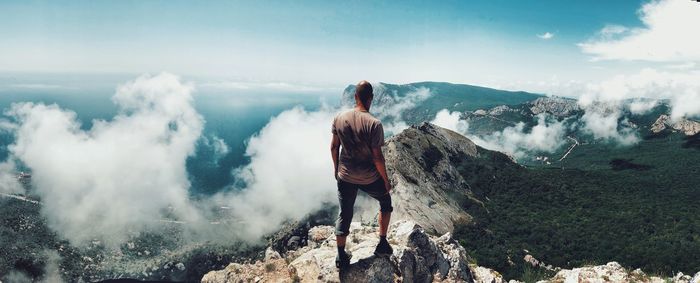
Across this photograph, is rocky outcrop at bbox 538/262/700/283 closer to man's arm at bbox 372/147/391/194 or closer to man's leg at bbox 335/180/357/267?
man's leg at bbox 335/180/357/267

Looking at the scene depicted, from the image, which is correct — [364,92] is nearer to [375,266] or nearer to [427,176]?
[375,266]

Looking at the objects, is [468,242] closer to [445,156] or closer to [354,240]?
[445,156]

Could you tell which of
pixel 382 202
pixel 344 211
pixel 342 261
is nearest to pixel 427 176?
pixel 342 261

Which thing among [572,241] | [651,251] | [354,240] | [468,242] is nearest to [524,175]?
[572,241]

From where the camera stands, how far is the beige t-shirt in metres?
12.1

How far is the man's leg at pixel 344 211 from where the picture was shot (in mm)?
13531

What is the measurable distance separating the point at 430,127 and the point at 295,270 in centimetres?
17525

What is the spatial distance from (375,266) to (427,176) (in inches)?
5342

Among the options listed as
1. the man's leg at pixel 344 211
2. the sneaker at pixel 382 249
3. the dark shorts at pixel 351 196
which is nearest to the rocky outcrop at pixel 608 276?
the sneaker at pixel 382 249

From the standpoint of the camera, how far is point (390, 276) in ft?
51.4

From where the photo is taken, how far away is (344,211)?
545 inches

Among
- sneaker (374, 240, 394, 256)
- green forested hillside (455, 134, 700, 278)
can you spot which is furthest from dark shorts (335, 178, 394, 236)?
green forested hillside (455, 134, 700, 278)

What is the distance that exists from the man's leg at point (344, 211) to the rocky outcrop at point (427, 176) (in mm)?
84733

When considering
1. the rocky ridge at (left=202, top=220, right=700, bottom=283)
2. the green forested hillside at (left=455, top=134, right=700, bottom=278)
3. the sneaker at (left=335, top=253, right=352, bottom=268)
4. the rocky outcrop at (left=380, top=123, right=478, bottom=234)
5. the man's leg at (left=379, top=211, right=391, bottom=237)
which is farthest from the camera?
the rocky outcrop at (left=380, top=123, right=478, bottom=234)
